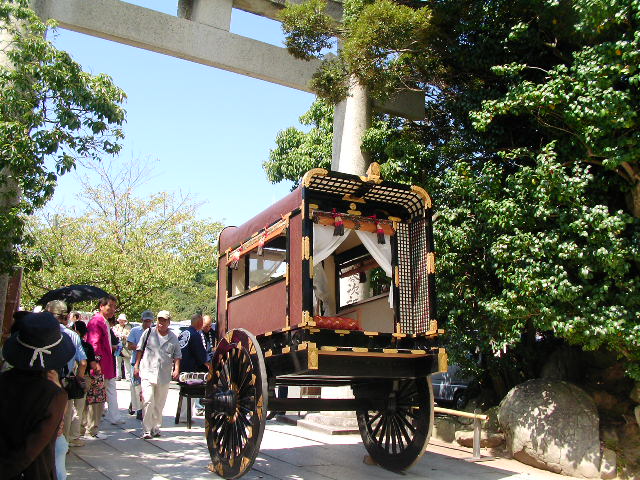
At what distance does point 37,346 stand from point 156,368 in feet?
17.5

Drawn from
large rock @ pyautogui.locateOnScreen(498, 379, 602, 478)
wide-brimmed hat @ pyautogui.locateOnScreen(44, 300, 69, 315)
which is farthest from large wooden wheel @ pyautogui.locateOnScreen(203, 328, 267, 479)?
large rock @ pyautogui.locateOnScreen(498, 379, 602, 478)

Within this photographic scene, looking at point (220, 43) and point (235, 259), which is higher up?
point (220, 43)

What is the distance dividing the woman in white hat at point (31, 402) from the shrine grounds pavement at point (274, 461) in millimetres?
3324

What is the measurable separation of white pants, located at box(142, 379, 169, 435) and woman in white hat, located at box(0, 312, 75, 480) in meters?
5.19

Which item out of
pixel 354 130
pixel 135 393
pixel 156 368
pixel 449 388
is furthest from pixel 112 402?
pixel 449 388

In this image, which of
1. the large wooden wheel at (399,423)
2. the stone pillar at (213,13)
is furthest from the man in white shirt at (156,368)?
the stone pillar at (213,13)

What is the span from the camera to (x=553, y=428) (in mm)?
7609

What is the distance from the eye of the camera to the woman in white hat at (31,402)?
2.69m

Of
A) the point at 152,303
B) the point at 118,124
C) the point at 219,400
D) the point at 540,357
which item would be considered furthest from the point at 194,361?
the point at 152,303

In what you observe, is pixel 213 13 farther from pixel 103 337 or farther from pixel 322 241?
pixel 322 241

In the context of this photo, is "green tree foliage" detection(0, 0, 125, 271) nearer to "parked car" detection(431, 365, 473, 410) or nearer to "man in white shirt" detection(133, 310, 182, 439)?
"man in white shirt" detection(133, 310, 182, 439)

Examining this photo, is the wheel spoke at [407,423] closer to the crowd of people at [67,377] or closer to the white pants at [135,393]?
the crowd of people at [67,377]

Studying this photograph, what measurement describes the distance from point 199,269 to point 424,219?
1797cm

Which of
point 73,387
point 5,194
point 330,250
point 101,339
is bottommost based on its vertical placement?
point 73,387
